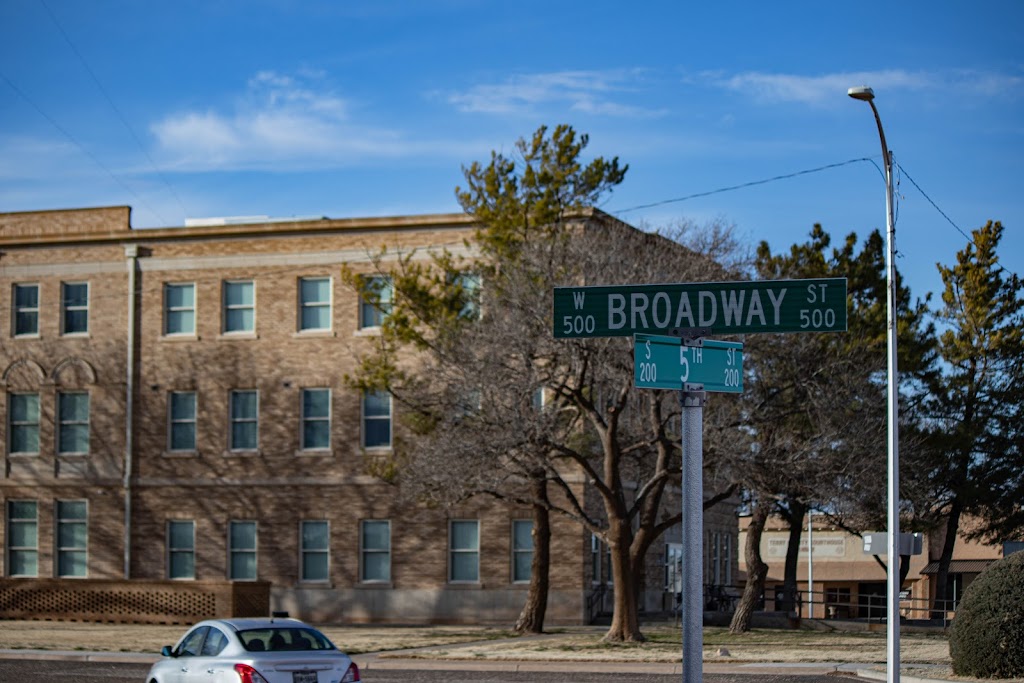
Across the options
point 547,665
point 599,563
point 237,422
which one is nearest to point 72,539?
point 237,422

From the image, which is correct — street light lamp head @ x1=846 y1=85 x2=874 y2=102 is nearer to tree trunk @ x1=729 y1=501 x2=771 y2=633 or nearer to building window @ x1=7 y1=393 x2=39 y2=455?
tree trunk @ x1=729 y1=501 x2=771 y2=633

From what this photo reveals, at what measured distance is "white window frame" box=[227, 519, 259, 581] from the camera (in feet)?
140

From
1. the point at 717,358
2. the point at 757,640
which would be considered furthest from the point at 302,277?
the point at 717,358

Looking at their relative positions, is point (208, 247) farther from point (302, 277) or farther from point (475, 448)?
point (475, 448)

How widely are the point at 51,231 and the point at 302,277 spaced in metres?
9.34

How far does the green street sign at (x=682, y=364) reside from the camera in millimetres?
10289

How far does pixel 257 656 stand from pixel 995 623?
34.9ft

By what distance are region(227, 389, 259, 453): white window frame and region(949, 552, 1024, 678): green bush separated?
26.6 metres

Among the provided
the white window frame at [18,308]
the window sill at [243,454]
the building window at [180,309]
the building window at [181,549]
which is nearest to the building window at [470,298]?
the window sill at [243,454]

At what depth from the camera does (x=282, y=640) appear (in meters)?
15.8

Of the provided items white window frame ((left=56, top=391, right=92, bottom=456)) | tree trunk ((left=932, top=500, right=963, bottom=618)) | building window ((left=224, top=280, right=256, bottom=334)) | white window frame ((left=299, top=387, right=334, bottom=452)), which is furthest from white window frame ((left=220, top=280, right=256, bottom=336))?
tree trunk ((left=932, top=500, right=963, bottom=618))

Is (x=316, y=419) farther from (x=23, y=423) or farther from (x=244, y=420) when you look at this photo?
(x=23, y=423)

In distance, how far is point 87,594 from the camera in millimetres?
40156

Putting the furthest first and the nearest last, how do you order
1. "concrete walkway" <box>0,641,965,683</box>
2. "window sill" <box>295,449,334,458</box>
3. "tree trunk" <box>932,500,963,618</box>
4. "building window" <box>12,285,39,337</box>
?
"building window" <box>12,285,39,337</box>
"window sill" <box>295,449,334,458</box>
"tree trunk" <box>932,500,963,618</box>
"concrete walkway" <box>0,641,965,683</box>
